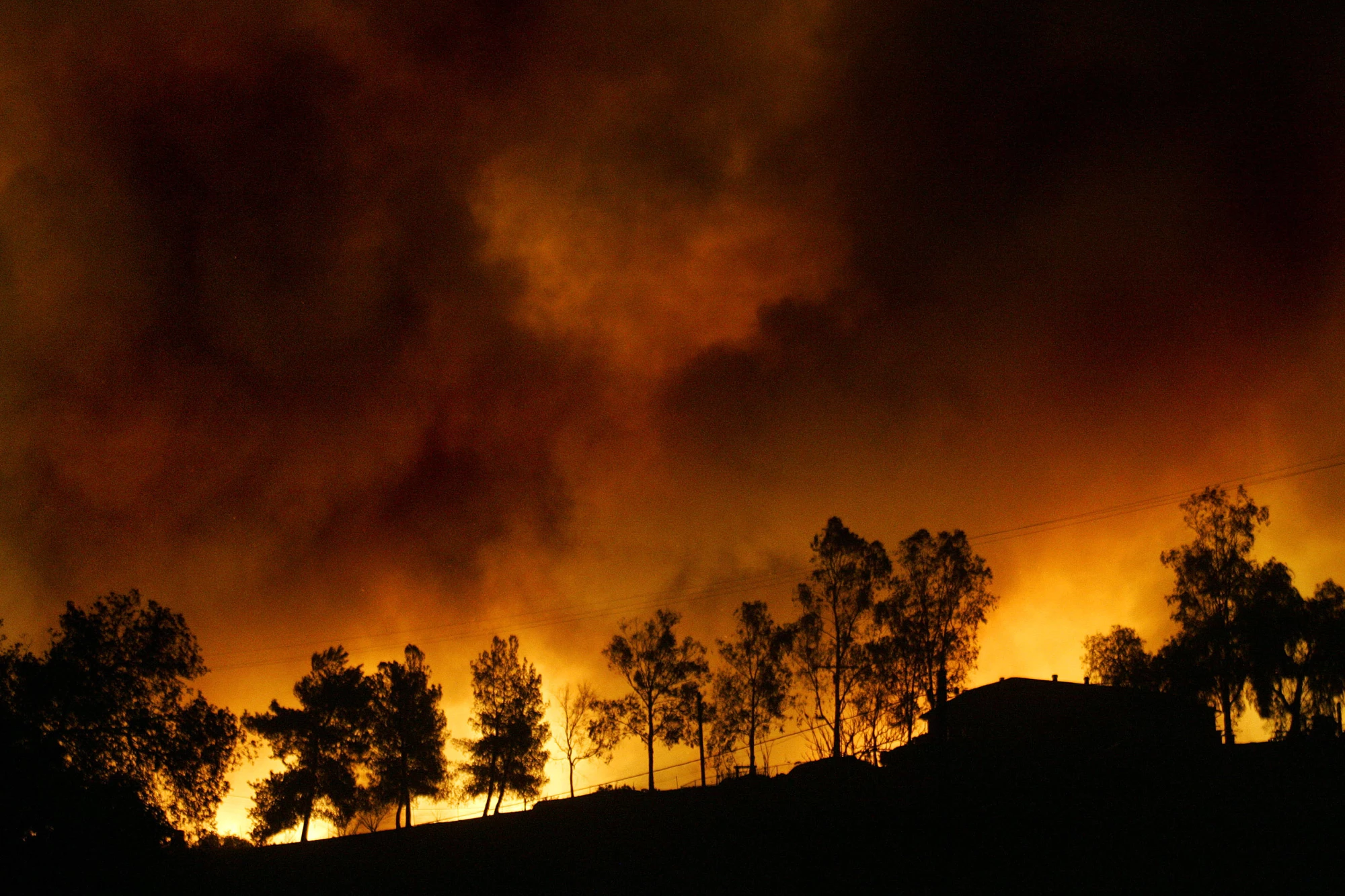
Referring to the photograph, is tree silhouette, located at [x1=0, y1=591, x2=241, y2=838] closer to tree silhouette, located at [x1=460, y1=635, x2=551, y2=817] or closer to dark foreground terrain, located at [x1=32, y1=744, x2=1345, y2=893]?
dark foreground terrain, located at [x1=32, y1=744, x2=1345, y2=893]

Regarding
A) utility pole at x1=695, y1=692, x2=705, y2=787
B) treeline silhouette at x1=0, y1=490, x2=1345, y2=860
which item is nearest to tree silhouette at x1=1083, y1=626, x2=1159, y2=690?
treeline silhouette at x1=0, y1=490, x2=1345, y2=860

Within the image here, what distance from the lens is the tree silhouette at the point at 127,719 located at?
114ft

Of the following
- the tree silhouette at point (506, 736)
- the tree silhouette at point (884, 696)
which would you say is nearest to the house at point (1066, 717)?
the tree silhouette at point (884, 696)

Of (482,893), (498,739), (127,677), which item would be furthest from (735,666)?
(127,677)

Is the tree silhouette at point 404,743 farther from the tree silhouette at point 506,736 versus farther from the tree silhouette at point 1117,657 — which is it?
the tree silhouette at point 1117,657

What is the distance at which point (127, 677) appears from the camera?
1510 inches

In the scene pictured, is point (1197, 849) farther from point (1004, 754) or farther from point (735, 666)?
point (735, 666)

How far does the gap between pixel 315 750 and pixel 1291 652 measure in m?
80.9

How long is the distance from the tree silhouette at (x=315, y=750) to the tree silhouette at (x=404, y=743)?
1.16 metres

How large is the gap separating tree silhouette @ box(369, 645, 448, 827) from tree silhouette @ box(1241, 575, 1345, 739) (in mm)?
68241

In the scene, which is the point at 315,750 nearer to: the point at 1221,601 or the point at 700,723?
the point at 700,723

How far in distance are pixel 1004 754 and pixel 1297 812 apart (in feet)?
64.5

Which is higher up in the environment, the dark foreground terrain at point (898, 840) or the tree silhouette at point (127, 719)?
the tree silhouette at point (127, 719)

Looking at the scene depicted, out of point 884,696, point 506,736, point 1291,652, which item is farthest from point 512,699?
point 1291,652
